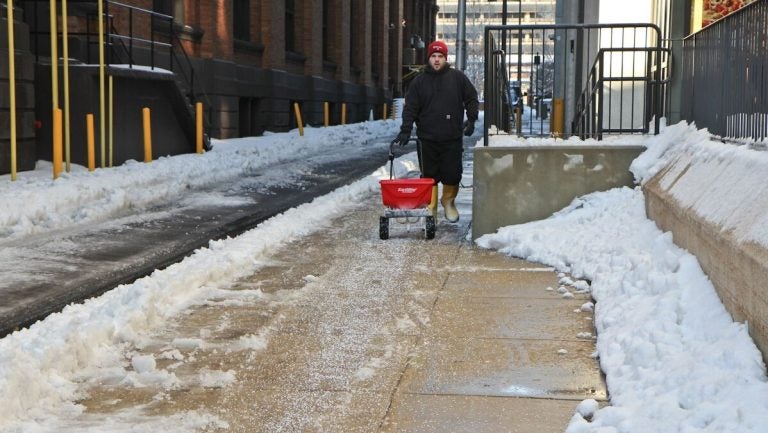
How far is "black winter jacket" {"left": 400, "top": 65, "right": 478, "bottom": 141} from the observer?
1003 cm

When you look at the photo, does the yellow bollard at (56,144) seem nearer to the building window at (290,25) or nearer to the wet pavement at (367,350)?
the wet pavement at (367,350)

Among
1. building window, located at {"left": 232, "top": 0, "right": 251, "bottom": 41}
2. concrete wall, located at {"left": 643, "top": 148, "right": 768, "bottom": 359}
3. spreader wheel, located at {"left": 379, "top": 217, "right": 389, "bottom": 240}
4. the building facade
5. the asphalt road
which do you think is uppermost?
the building facade

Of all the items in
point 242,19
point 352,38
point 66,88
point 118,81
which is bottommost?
point 66,88

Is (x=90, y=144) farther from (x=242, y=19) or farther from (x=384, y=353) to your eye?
(x=242, y=19)

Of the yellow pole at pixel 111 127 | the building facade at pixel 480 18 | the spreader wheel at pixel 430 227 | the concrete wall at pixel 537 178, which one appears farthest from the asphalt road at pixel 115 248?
the building facade at pixel 480 18

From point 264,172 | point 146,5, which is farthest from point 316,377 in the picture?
point 146,5

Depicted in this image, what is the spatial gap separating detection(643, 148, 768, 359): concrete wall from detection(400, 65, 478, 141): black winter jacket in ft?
9.10

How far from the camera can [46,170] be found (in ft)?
52.0

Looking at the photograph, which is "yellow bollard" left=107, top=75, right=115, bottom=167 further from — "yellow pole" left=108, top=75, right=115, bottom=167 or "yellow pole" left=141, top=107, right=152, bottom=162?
"yellow pole" left=141, top=107, right=152, bottom=162

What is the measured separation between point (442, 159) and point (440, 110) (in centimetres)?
53

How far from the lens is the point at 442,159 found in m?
10.2

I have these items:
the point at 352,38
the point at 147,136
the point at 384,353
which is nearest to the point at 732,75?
the point at 384,353

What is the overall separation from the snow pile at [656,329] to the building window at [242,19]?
21.6 meters

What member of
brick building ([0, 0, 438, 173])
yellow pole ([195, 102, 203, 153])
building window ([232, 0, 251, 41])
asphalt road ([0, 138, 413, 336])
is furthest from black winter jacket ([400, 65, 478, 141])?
building window ([232, 0, 251, 41])
